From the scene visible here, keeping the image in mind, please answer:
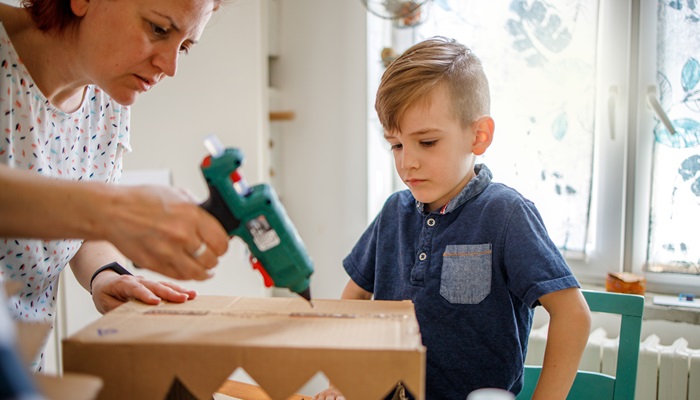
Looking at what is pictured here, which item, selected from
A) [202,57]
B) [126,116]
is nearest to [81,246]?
[126,116]

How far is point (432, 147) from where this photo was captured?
112cm

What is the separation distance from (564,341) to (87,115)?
3.38 ft

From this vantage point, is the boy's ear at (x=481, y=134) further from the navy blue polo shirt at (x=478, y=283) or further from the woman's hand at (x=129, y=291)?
the woman's hand at (x=129, y=291)

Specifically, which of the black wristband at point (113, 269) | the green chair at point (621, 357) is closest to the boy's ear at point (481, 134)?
the green chair at point (621, 357)

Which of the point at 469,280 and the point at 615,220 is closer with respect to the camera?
the point at 469,280

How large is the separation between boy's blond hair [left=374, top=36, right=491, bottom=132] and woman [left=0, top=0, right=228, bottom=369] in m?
0.39

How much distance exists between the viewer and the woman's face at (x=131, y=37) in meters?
0.92

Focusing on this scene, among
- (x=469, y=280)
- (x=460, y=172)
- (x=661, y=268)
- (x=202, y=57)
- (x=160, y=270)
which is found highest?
(x=202, y=57)

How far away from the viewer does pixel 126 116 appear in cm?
125

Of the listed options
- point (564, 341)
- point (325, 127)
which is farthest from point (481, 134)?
point (325, 127)

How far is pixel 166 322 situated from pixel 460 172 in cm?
66

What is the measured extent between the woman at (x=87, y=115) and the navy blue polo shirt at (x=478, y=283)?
49cm

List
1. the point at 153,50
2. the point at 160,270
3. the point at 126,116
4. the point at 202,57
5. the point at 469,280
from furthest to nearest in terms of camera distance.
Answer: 1. the point at 202,57
2. the point at 126,116
3. the point at 469,280
4. the point at 153,50
5. the point at 160,270

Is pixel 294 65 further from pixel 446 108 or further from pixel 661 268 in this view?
pixel 661 268
